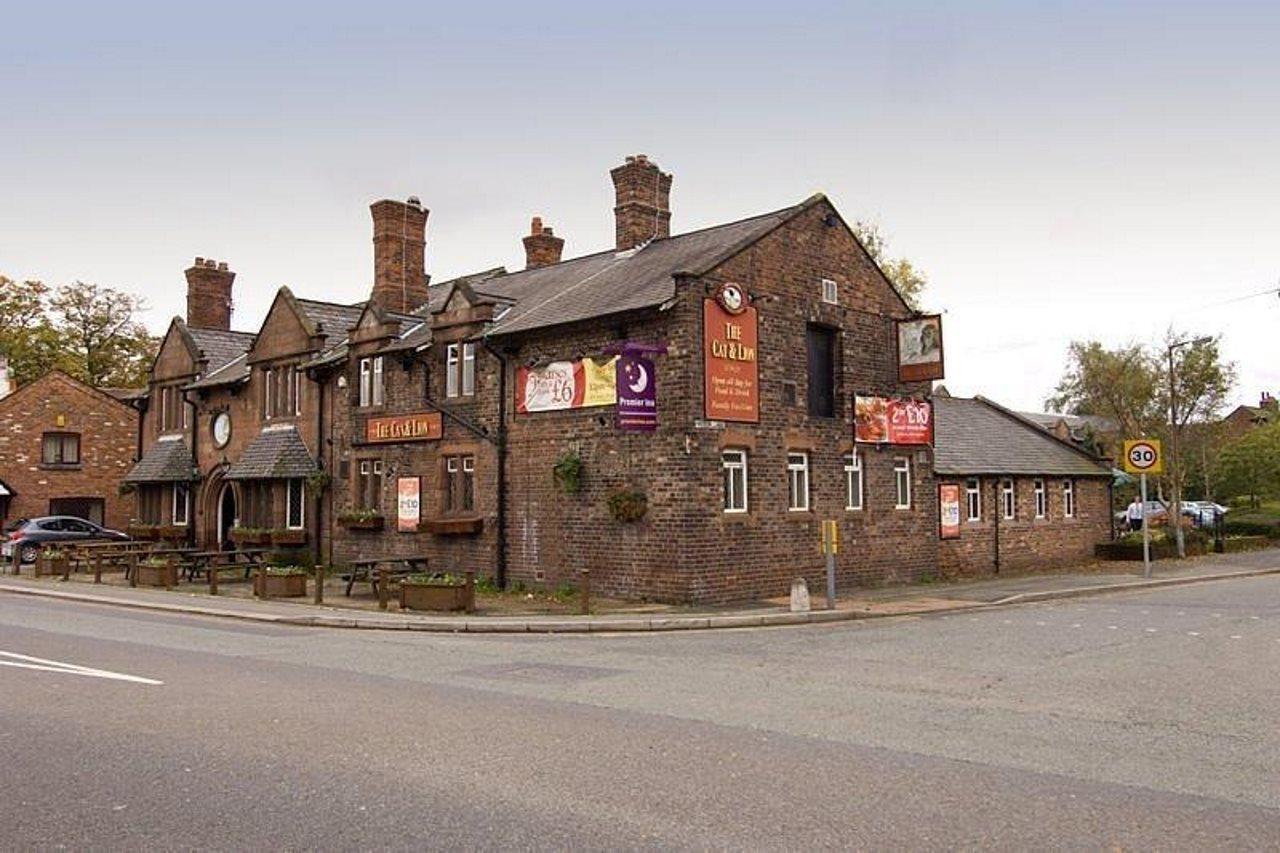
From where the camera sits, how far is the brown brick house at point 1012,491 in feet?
89.8

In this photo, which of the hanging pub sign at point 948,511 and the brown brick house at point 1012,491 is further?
the brown brick house at point 1012,491

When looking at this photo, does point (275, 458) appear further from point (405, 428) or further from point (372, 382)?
point (405, 428)

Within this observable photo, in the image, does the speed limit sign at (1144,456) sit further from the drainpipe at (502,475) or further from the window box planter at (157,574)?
the window box planter at (157,574)

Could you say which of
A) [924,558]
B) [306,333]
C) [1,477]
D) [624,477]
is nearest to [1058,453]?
[924,558]

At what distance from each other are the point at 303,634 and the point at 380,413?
1100cm

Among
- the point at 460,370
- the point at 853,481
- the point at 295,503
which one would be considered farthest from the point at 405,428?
the point at 853,481

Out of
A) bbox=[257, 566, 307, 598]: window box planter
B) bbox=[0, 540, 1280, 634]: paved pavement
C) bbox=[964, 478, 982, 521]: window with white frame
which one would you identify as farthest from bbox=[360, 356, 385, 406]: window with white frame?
bbox=[964, 478, 982, 521]: window with white frame

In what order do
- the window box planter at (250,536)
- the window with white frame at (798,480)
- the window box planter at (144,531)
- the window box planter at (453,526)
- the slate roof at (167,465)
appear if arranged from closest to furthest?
1. the window with white frame at (798,480)
2. the window box planter at (453,526)
3. the window box planter at (250,536)
4. the slate roof at (167,465)
5. the window box planter at (144,531)

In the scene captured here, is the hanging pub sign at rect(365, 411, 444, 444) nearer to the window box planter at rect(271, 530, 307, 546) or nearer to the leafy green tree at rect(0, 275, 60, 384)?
the window box planter at rect(271, 530, 307, 546)

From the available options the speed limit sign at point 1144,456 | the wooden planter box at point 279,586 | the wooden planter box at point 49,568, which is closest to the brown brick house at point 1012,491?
the speed limit sign at point 1144,456

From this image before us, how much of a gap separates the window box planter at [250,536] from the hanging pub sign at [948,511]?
18246 millimetres

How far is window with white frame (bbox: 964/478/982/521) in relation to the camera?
27.7 metres

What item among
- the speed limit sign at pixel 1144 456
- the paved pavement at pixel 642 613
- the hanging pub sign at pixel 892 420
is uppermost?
the hanging pub sign at pixel 892 420

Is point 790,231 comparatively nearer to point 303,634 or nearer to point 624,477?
point 624,477
